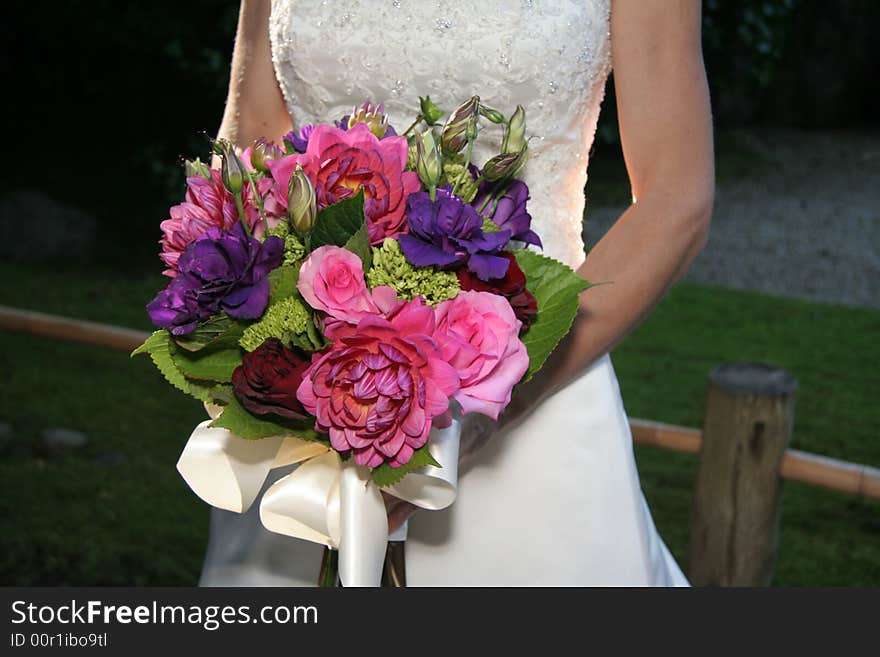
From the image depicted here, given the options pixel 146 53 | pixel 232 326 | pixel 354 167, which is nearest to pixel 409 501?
pixel 232 326

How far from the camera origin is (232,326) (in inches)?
61.7

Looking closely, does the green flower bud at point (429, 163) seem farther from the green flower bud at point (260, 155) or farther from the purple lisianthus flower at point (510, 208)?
the green flower bud at point (260, 155)

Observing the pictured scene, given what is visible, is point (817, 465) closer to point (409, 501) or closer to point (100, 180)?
point (409, 501)

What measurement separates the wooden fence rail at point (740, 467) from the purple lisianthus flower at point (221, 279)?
2502mm

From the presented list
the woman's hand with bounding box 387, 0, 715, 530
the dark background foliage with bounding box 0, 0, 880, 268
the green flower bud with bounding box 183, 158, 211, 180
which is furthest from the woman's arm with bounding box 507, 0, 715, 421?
the dark background foliage with bounding box 0, 0, 880, 268

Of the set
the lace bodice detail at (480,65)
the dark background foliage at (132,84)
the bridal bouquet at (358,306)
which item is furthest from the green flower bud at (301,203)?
the dark background foliage at (132,84)

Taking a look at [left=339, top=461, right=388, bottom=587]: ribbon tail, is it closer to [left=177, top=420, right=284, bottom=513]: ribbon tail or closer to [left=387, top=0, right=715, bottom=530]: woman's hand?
[left=177, top=420, right=284, bottom=513]: ribbon tail

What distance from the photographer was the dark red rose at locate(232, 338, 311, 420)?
1.51m

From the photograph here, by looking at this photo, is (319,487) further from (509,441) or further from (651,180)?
(651,180)

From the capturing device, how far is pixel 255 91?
249 centimetres

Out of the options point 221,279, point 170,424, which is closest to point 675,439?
point 221,279

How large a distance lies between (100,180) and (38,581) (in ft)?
20.4

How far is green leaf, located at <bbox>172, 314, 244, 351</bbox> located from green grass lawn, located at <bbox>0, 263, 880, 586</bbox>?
3.61m

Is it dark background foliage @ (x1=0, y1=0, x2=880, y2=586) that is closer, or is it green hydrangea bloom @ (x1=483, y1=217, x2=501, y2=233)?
green hydrangea bloom @ (x1=483, y1=217, x2=501, y2=233)
